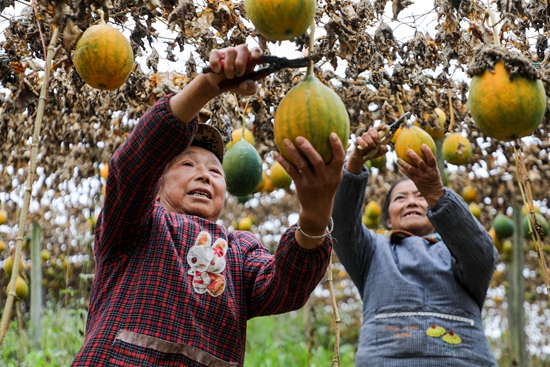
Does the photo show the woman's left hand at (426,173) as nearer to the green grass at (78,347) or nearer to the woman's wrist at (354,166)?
the woman's wrist at (354,166)

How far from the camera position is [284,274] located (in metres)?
1.75

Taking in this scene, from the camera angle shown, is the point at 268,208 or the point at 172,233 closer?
the point at 172,233

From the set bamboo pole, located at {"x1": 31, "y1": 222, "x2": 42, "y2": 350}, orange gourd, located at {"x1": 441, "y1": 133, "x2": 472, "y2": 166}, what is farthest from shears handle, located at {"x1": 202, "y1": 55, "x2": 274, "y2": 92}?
bamboo pole, located at {"x1": 31, "y1": 222, "x2": 42, "y2": 350}

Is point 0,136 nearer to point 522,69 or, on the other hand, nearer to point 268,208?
point 522,69

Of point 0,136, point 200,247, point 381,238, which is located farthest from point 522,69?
point 0,136

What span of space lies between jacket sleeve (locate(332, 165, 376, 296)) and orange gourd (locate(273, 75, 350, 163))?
1.21m

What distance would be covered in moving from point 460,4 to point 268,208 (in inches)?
225

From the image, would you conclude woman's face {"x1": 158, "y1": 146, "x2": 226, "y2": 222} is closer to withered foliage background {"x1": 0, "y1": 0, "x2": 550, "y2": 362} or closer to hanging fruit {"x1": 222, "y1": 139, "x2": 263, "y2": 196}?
withered foliage background {"x1": 0, "y1": 0, "x2": 550, "y2": 362}

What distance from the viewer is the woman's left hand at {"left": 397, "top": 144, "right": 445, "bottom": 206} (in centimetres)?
221

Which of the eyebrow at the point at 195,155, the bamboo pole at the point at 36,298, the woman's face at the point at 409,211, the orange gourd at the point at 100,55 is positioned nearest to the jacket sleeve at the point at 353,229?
the woman's face at the point at 409,211

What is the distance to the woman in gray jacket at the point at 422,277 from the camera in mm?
2387

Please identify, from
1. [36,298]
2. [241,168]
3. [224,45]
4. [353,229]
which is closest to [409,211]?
[353,229]

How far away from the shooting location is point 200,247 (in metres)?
1.87

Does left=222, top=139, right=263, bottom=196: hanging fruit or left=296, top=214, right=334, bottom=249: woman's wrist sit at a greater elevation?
left=222, top=139, right=263, bottom=196: hanging fruit
